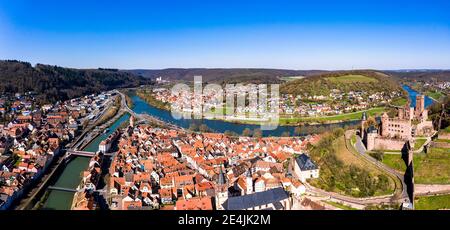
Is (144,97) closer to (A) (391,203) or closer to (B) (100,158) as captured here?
(B) (100,158)

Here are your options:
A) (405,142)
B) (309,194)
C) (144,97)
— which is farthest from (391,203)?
(144,97)

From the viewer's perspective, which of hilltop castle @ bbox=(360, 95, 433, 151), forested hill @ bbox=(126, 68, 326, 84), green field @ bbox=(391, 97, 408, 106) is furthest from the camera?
forested hill @ bbox=(126, 68, 326, 84)

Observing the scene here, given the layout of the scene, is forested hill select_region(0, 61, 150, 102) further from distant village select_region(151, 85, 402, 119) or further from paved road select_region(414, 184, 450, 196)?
paved road select_region(414, 184, 450, 196)

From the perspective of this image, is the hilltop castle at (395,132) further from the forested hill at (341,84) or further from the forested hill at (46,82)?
the forested hill at (46,82)

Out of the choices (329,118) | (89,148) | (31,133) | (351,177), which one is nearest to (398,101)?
(329,118)

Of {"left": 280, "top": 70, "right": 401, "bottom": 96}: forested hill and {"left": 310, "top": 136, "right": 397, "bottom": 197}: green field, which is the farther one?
{"left": 280, "top": 70, "right": 401, "bottom": 96}: forested hill
